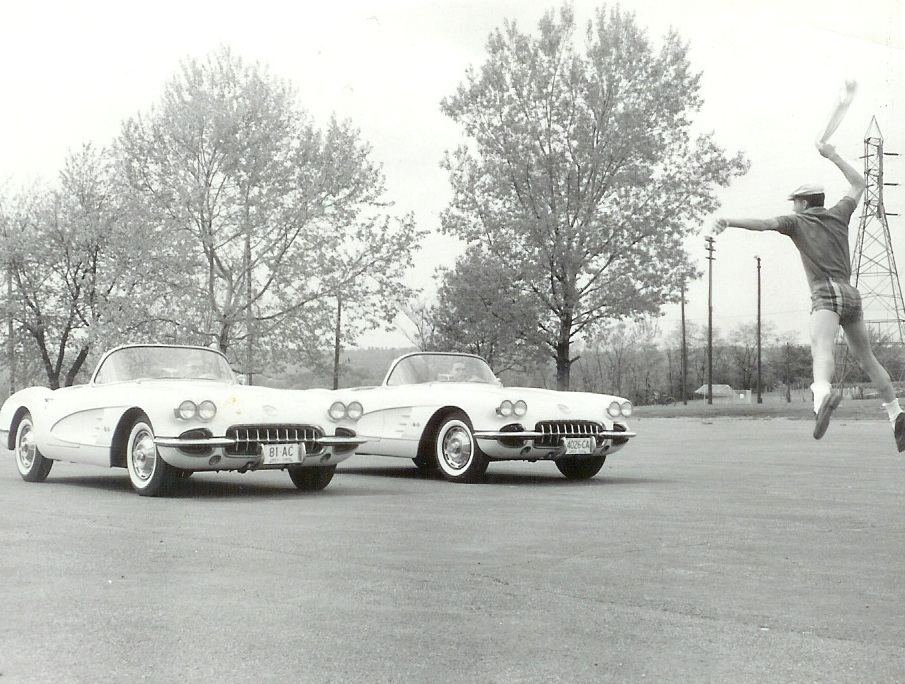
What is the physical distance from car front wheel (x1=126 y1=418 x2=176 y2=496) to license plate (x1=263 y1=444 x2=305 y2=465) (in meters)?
0.79

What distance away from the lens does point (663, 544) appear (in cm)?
601

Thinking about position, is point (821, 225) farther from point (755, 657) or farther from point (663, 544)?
point (663, 544)

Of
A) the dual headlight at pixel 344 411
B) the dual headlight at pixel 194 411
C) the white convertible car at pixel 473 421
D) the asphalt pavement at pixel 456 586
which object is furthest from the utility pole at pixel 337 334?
the dual headlight at pixel 194 411

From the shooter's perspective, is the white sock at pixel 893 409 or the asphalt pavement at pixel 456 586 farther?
the white sock at pixel 893 409

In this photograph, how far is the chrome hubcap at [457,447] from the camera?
1036 cm

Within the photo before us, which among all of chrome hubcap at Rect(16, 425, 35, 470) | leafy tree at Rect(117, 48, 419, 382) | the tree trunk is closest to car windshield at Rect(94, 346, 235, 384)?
chrome hubcap at Rect(16, 425, 35, 470)

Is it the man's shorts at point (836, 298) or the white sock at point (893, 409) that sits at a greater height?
the man's shorts at point (836, 298)

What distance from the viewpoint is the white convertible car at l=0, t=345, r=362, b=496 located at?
8.46 metres

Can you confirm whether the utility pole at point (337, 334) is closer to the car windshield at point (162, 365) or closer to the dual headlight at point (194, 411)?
the car windshield at point (162, 365)

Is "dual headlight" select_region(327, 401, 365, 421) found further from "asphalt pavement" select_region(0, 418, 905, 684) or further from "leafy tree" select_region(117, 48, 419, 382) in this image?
"leafy tree" select_region(117, 48, 419, 382)

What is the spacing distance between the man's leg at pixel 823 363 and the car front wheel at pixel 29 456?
857 centimetres

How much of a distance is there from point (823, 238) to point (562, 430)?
733cm

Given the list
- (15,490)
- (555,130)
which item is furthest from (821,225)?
(555,130)

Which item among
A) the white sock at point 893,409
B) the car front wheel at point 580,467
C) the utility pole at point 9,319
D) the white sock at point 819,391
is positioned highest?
the utility pole at point 9,319
